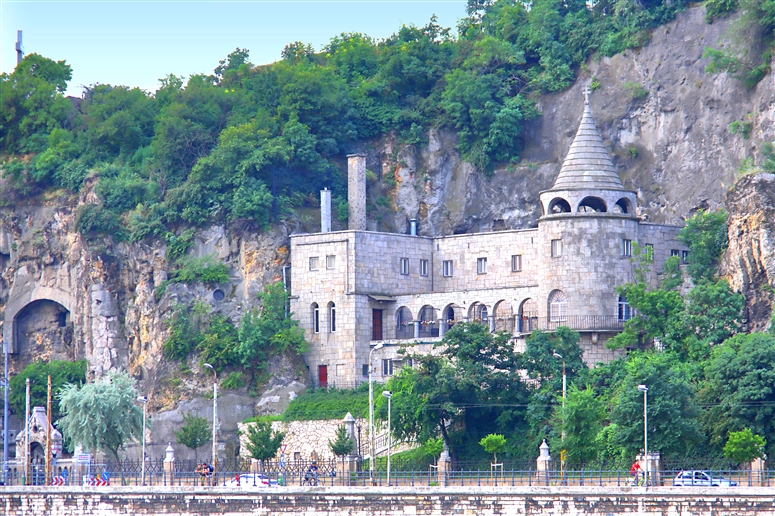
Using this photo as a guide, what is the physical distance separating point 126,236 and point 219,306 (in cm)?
762

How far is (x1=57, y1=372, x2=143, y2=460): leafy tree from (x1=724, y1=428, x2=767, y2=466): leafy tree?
1184 inches

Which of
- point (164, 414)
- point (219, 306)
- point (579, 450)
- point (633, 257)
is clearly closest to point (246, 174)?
point (219, 306)

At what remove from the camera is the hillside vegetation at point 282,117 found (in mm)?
98875

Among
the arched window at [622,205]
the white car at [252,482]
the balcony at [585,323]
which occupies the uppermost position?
the arched window at [622,205]

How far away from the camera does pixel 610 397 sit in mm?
80375

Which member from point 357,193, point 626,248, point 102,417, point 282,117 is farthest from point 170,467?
point 282,117

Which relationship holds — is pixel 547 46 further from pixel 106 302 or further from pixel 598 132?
pixel 106 302

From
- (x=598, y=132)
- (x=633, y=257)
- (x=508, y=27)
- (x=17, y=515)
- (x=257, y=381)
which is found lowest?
(x=17, y=515)

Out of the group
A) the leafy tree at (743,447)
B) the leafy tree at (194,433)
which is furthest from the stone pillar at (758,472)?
the leafy tree at (194,433)

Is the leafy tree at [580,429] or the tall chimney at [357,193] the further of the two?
the tall chimney at [357,193]

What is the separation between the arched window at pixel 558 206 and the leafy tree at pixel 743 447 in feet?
65.1

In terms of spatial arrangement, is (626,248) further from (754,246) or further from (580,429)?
(580,429)

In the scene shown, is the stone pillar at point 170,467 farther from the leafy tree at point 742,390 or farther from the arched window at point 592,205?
the arched window at point 592,205

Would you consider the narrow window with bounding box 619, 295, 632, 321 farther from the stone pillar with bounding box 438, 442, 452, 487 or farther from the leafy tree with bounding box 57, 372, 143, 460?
the leafy tree with bounding box 57, 372, 143, 460
